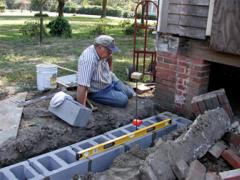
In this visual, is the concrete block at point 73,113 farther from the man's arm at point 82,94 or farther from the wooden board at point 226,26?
the wooden board at point 226,26

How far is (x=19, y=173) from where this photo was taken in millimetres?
3936

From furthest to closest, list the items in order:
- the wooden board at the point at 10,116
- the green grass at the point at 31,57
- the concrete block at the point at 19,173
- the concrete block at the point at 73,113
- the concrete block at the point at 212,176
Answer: the green grass at the point at 31,57, the concrete block at the point at 73,113, the wooden board at the point at 10,116, the concrete block at the point at 19,173, the concrete block at the point at 212,176

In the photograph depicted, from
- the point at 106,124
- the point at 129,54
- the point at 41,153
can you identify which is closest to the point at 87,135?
the point at 106,124

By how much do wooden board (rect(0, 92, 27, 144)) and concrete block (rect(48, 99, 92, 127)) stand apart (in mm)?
653

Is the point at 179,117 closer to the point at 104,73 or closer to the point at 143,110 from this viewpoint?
the point at 143,110

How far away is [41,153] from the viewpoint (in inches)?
180

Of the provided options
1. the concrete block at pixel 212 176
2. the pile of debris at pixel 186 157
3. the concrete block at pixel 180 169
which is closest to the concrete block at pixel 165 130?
the pile of debris at pixel 186 157

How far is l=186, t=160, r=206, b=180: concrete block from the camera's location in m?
3.34

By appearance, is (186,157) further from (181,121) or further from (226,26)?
(226,26)

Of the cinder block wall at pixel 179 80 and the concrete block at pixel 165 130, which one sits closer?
the concrete block at pixel 165 130

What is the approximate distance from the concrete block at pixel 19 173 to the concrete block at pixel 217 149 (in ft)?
6.31

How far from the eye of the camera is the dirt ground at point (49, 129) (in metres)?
4.45

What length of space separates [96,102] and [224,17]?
2.49 metres

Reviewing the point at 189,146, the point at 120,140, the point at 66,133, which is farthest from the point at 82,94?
the point at 189,146
